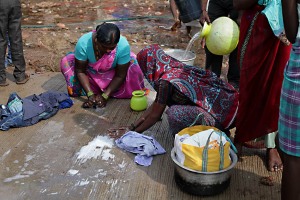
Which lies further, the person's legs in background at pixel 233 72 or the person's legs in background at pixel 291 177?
the person's legs in background at pixel 233 72

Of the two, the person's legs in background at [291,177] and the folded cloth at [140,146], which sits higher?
the person's legs in background at [291,177]

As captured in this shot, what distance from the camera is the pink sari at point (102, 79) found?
14.6ft

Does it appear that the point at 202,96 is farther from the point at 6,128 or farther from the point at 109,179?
the point at 6,128

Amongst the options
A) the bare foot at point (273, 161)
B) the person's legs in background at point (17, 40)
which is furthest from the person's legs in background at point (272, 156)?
the person's legs in background at point (17, 40)

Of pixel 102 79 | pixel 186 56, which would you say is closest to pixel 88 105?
pixel 102 79

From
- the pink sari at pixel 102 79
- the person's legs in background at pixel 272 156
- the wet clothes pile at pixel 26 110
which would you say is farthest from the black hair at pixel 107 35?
the person's legs in background at pixel 272 156

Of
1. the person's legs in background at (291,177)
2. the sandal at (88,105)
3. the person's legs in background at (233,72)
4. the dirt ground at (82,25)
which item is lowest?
the sandal at (88,105)

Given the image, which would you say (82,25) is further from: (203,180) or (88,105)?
(203,180)

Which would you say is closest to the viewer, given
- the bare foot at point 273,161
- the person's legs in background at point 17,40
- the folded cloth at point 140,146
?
the bare foot at point 273,161

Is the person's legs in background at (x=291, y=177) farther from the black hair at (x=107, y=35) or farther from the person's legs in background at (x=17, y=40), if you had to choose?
the person's legs in background at (x=17, y=40)

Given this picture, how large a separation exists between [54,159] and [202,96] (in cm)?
132

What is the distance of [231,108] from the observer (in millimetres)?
3184

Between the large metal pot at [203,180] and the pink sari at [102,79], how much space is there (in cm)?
190

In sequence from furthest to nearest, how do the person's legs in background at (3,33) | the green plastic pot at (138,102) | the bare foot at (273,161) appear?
1. the person's legs in background at (3,33)
2. the green plastic pot at (138,102)
3. the bare foot at (273,161)
